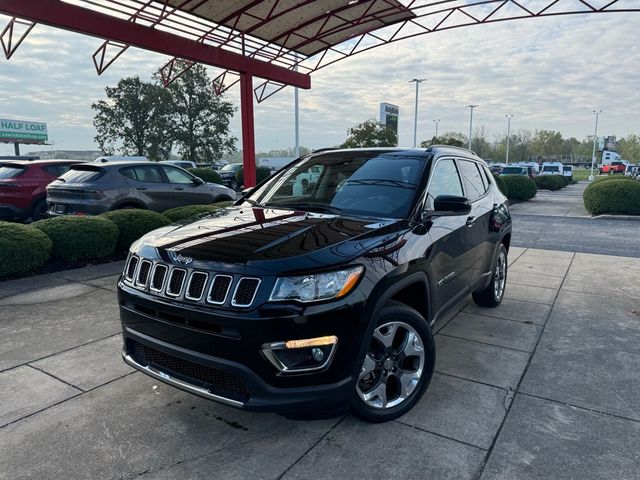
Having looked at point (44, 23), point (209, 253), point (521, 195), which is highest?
point (44, 23)

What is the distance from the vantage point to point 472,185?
4.59 metres

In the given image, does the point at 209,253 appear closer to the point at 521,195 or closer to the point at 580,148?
the point at 521,195

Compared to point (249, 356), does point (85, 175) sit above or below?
above

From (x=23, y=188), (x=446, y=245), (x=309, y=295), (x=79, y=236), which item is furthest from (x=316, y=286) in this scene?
(x=23, y=188)

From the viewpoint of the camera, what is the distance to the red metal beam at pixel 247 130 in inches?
603

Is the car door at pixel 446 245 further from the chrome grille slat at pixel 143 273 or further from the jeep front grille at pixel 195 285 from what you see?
the chrome grille slat at pixel 143 273

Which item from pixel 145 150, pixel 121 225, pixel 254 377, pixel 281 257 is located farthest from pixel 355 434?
pixel 145 150

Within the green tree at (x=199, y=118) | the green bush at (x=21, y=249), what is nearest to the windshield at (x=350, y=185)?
the green bush at (x=21, y=249)

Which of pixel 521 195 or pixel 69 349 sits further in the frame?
pixel 521 195

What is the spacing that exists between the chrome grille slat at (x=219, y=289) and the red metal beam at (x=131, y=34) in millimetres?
10177

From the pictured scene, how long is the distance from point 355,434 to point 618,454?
4.96 feet

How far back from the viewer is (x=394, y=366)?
9.59ft

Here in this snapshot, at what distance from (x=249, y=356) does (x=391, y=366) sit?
1.02 m

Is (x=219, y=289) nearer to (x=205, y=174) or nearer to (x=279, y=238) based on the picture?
(x=279, y=238)
